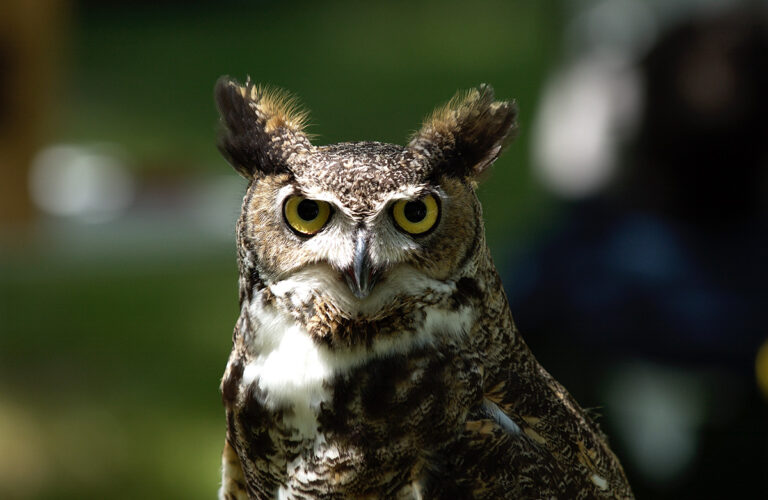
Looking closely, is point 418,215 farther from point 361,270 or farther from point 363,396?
point 363,396

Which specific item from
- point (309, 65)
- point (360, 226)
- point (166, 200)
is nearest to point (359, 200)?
point (360, 226)

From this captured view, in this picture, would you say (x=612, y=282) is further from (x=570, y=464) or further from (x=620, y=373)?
(x=570, y=464)

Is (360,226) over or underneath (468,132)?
underneath

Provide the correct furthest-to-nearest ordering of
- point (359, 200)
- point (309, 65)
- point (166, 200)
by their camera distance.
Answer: point (309, 65)
point (166, 200)
point (359, 200)

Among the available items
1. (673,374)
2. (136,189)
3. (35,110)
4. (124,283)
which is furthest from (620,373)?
(136,189)

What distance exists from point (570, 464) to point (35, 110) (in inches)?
111

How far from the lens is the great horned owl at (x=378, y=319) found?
1122mm

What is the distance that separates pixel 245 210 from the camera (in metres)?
1.21

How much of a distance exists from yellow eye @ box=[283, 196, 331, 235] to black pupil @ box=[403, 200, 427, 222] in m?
0.09

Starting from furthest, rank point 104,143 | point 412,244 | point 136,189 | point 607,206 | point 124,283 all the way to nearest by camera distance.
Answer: point 104,143
point 136,189
point 124,283
point 607,206
point 412,244

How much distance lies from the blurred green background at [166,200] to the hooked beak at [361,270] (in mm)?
278

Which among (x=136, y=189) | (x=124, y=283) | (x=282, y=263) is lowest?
(x=124, y=283)

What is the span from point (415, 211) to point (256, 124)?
240mm

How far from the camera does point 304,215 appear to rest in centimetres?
114
